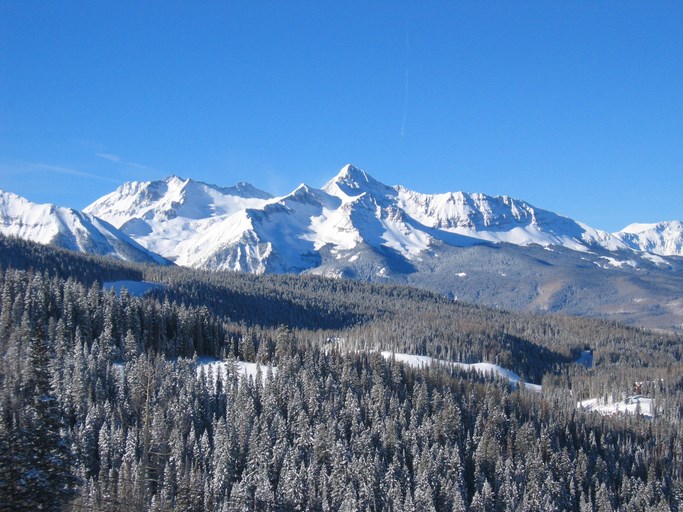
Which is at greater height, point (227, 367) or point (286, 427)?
point (227, 367)

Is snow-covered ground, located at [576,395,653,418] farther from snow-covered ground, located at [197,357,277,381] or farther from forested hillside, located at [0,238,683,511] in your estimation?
snow-covered ground, located at [197,357,277,381]

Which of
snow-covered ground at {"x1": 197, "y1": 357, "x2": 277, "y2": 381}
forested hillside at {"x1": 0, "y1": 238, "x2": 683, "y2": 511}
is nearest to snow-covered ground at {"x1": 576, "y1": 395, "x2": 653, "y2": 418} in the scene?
forested hillside at {"x1": 0, "y1": 238, "x2": 683, "y2": 511}

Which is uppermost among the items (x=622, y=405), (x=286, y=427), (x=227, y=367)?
(x=227, y=367)

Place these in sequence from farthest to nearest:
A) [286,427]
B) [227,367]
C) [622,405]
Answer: [622,405] → [227,367] → [286,427]

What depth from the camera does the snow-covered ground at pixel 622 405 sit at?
570 ft

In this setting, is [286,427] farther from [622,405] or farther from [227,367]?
[622,405]

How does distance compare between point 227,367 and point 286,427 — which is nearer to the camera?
point 286,427

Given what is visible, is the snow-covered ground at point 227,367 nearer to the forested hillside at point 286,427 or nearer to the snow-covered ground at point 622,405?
the forested hillside at point 286,427

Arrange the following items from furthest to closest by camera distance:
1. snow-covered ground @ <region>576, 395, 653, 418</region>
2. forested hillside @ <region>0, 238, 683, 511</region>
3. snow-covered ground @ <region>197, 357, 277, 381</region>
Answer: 1. snow-covered ground @ <region>576, 395, 653, 418</region>
2. snow-covered ground @ <region>197, 357, 277, 381</region>
3. forested hillside @ <region>0, 238, 683, 511</region>

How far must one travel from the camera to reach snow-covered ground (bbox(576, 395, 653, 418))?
570 feet

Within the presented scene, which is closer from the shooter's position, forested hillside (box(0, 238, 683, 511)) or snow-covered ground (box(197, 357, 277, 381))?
forested hillside (box(0, 238, 683, 511))

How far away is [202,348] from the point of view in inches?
5876

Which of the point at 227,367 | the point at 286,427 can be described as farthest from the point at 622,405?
the point at 286,427

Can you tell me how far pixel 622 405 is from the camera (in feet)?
602
